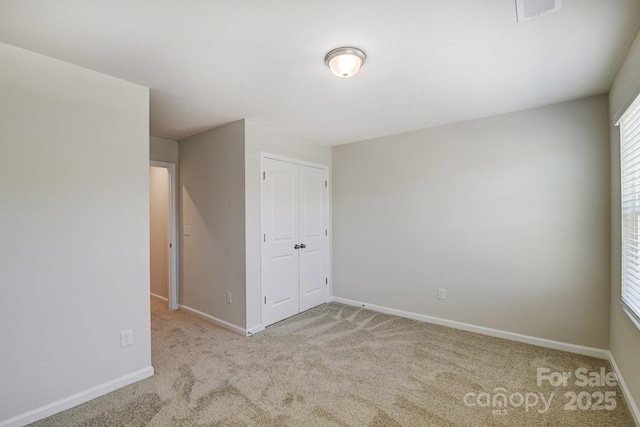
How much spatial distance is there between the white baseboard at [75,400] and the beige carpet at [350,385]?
5 centimetres

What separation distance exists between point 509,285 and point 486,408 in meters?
1.52

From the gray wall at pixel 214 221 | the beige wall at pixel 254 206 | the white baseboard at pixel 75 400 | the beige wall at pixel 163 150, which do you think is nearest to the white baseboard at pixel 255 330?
the beige wall at pixel 254 206

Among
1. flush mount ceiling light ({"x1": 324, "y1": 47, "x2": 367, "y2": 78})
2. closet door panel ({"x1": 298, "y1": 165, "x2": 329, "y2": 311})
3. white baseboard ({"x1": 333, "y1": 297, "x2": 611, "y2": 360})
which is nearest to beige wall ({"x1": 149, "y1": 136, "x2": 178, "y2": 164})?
closet door panel ({"x1": 298, "y1": 165, "x2": 329, "y2": 311})

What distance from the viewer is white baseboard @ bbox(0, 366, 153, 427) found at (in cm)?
185

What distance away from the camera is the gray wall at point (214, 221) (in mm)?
3348

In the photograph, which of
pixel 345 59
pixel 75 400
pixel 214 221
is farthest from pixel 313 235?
pixel 75 400

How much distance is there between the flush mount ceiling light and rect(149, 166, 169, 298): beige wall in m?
3.33

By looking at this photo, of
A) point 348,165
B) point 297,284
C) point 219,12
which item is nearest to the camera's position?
point 219,12

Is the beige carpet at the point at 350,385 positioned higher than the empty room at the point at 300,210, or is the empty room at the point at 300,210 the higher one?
the empty room at the point at 300,210

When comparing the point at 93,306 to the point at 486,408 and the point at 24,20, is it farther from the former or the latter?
the point at 486,408

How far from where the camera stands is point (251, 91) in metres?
2.56

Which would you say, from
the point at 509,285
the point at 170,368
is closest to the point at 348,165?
the point at 509,285

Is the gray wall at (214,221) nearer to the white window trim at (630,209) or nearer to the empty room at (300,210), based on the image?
the empty room at (300,210)

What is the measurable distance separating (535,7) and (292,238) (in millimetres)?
3141
